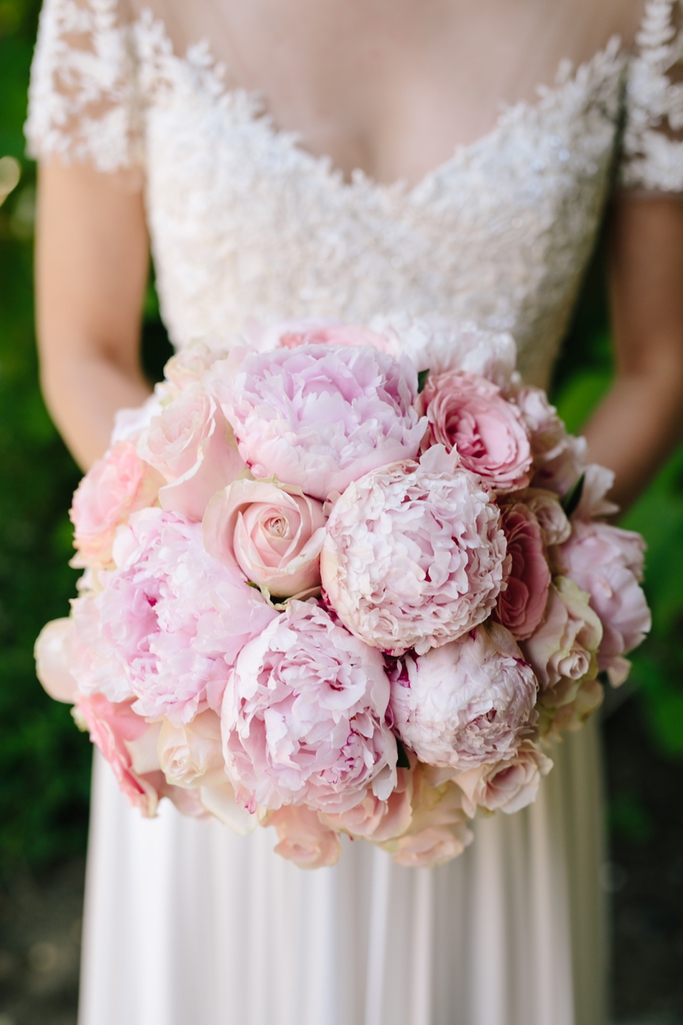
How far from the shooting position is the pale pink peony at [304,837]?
720mm

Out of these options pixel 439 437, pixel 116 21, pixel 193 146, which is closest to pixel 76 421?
pixel 193 146

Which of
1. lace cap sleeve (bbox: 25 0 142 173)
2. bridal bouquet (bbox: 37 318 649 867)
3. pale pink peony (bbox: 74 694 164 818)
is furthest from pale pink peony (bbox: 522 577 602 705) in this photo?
lace cap sleeve (bbox: 25 0 142 173)

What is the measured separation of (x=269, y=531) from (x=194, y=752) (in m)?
0.18

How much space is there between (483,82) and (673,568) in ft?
2.98

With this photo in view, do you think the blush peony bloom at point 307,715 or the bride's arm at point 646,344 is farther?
the bride's arm at point 646,344

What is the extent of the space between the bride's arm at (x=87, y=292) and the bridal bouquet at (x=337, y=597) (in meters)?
0.48

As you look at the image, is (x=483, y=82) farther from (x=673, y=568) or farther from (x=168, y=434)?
(x=673, y=568)

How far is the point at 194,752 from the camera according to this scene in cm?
67

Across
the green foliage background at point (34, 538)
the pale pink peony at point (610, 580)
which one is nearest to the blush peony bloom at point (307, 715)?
the pale pink peony at point (610, 580)

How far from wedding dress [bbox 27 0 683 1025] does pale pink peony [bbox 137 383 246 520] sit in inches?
19.5

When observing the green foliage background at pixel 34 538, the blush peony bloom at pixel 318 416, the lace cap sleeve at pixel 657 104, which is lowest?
the green foliage background at pixel 34 538

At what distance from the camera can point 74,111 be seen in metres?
1.21

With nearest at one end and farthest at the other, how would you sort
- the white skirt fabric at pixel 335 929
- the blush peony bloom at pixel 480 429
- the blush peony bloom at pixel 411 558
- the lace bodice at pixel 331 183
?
the blush peony bloom at pixel 411 558 < the blush peony bloom at pixel 480 429 < the white skirt fabric at pixel 335 929 < the lace bodice at pixel 331 183

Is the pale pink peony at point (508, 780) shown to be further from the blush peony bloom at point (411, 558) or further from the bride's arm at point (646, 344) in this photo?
the bride's arm at point (646, 344)
